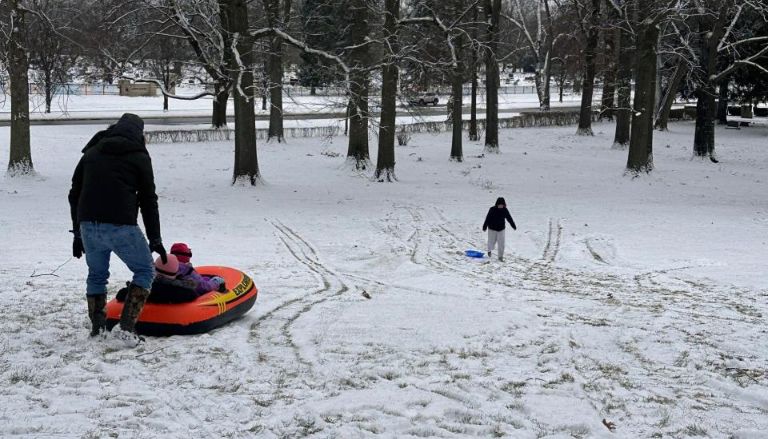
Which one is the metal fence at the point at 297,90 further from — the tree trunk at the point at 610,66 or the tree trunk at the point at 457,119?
the tree trunk at the point at 610,66

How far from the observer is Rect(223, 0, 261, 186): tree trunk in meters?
18.5

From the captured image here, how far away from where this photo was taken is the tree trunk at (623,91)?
32188 millimetres

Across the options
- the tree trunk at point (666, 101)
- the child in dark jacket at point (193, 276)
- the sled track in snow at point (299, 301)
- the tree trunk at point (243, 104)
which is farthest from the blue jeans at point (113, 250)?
the tree trunk at point (666, 101)

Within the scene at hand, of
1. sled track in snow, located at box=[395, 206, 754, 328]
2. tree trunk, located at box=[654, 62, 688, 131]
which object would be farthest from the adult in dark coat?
tree trunk, located at box=[654, 62, 688, 131]

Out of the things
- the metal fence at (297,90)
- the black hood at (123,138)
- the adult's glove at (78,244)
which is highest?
the metal fence at (297,90)

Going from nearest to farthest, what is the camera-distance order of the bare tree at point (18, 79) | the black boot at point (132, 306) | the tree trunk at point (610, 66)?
the black boot at point (132, 306), the bare tree at point (18, 79), the tree trunk at point (610, 66)

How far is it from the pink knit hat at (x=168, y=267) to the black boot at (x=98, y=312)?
561mm

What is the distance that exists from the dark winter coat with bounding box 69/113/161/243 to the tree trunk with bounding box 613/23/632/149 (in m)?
27.2

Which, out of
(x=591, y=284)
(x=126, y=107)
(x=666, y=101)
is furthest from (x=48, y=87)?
(x=591, y=284)

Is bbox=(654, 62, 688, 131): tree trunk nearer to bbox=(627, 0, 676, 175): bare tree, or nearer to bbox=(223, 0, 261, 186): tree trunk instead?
bbox=(627, 0, 676, 175): bare tree

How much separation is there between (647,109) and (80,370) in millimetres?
20495

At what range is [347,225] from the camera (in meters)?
15.3

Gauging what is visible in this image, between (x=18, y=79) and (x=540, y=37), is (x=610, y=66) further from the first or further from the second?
(x=540, y=37)

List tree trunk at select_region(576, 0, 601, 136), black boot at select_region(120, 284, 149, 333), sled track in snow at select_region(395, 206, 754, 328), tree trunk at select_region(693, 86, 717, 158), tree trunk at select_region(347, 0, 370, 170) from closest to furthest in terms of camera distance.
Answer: black boot at select_region(120, 284, 149, 333), sled track in snow at select_region(395, 206, 754, 328), tree trunk at select_region(347, 0, 370, 170), tree trunk at select_region(693, 86, 717, 158), tree trunk at select_region(576, 0, 601, 136)
